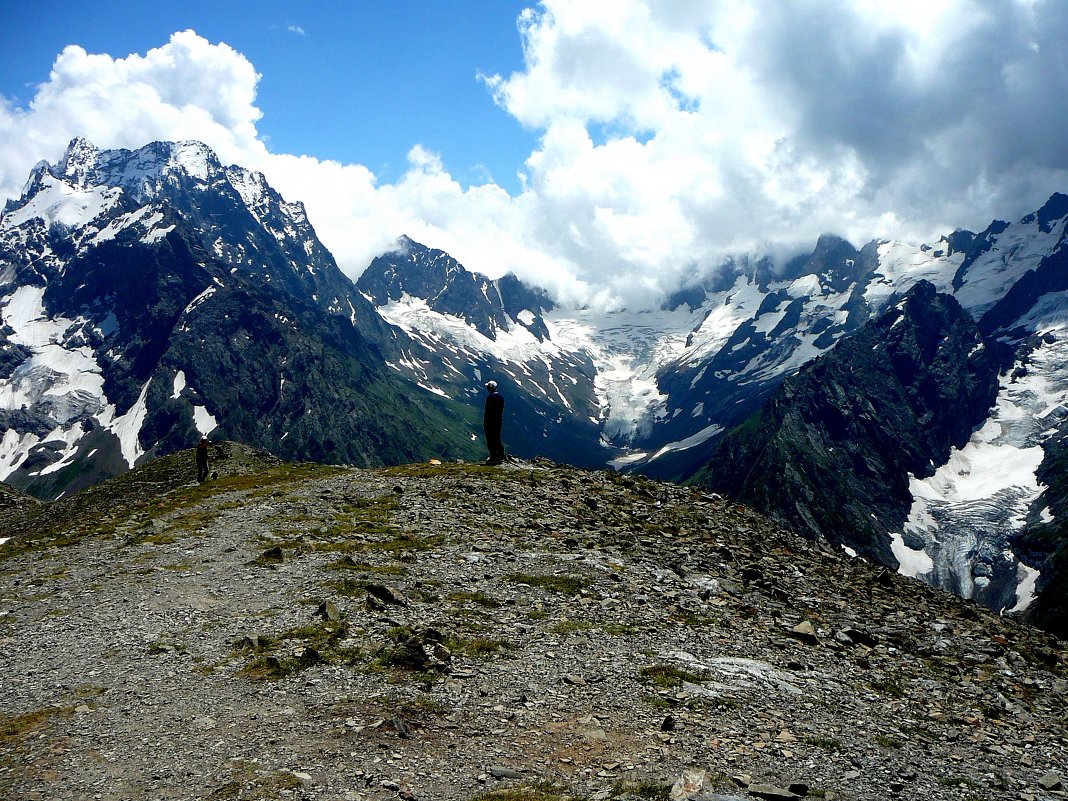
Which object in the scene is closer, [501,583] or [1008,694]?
[1008,694]

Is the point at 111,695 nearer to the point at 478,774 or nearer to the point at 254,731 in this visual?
the point at 254,731

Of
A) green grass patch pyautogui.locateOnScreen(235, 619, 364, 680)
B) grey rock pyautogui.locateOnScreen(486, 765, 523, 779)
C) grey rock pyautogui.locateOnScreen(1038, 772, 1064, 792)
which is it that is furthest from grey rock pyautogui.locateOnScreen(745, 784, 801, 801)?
green grass patch pyautogui.locateOnScreen(235, 619, 364, 680)

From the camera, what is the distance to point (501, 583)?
25.8m

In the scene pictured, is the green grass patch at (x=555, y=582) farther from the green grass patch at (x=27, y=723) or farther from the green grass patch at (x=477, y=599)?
the green grass patch at (x=27, y=723)

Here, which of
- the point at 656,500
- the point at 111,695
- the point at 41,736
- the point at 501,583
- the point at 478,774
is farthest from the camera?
the point at 656,500

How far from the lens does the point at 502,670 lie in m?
18.6

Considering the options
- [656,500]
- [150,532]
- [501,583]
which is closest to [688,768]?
[501,583]

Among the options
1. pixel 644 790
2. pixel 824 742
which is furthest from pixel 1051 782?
pixel 644 790

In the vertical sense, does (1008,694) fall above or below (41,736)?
below

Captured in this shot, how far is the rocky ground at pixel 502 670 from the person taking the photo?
14.1m

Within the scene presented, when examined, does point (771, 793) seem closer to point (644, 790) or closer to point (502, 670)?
point (644, 790)

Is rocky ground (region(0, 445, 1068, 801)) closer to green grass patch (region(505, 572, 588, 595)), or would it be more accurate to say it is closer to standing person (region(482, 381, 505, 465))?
green grass patch (region(505, 572, 588, 595))

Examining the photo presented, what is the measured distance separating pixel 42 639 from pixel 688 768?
18.8 metres

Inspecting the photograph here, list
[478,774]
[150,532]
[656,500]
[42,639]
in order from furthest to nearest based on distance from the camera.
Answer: [656,500] < [150,532] < [42,639] < [478,774]
